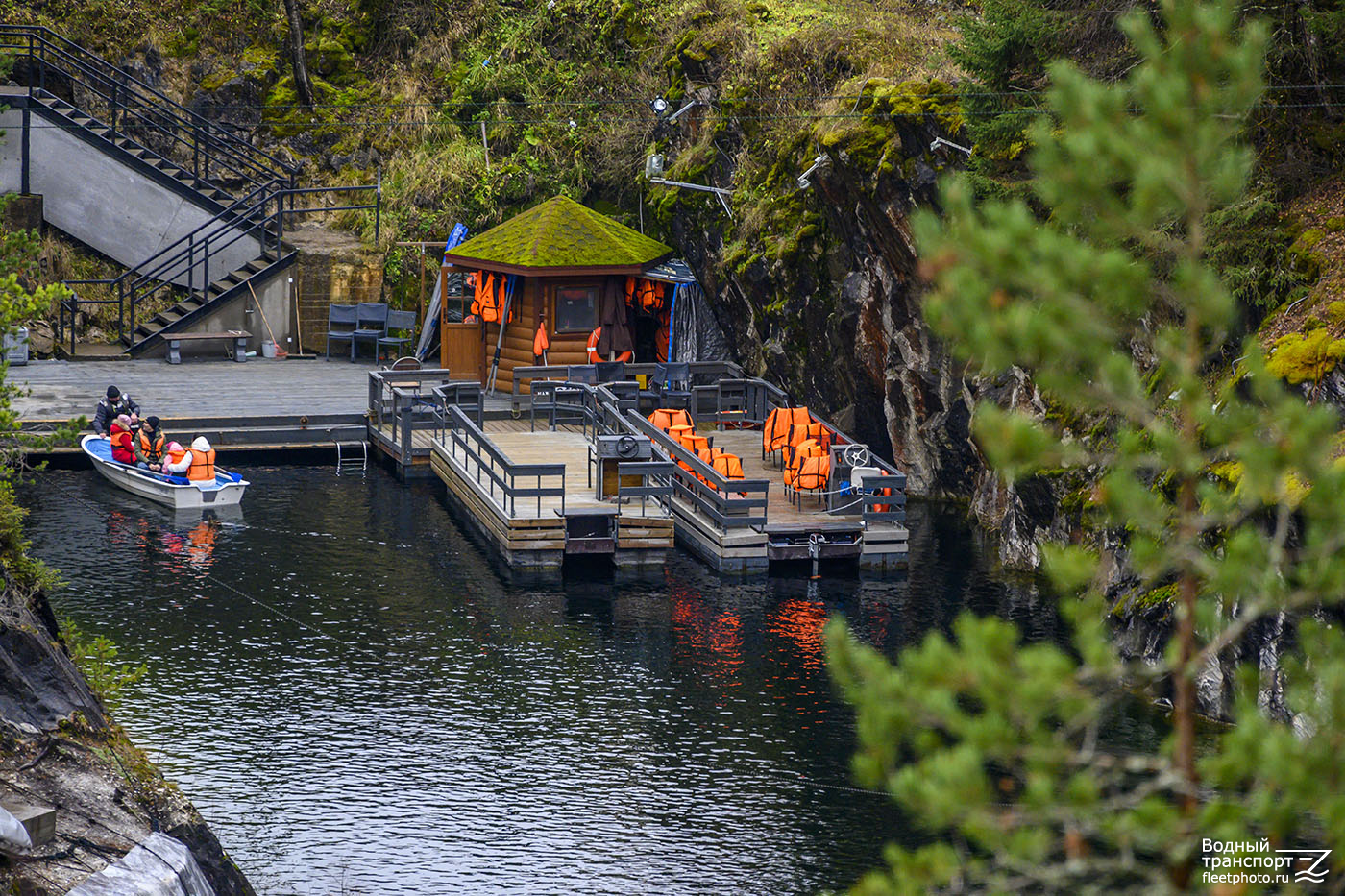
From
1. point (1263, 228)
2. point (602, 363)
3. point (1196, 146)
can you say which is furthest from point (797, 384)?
point (1196, 146)

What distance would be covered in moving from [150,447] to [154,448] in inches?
2.7

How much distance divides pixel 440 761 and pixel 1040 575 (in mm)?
10842

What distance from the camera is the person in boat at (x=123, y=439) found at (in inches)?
1022

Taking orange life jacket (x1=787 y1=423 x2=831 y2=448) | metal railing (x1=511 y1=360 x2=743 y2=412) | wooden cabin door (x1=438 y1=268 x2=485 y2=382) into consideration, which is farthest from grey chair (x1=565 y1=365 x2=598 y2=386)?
orange life jacket (x1=787 y1=423 x2=831 y2=448)

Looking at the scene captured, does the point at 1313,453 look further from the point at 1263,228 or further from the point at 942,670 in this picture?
the point at 1263,228

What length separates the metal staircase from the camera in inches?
1372

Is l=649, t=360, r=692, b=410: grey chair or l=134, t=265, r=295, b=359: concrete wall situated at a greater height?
l=134, t=265, r=295, b=359: concrete wall

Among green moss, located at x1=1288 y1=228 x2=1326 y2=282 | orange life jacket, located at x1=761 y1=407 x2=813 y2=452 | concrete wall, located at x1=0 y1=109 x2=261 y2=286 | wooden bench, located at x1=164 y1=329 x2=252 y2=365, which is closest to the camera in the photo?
green moss, located at x1=1288 y1=228 x2=1326 y2=282

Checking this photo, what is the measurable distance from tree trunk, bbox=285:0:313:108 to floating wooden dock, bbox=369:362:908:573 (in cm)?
1451

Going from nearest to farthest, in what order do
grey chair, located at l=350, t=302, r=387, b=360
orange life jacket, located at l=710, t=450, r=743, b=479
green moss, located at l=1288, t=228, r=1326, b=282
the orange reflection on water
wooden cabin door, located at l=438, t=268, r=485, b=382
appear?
green moss, located at l=1288, t=228, r=1326, b=282 < the orange reflection on water < orange life jacket, located at l=710, t=450, r=743, b=479 < wooden cabin door, located at l=438, t=268, r=485, b=382 < grey chair, located at l=350, t=302, r=387, b=360

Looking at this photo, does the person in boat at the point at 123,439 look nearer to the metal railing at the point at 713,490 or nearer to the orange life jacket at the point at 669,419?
the metal railing at the point at 713,490

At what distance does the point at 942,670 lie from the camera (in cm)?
543

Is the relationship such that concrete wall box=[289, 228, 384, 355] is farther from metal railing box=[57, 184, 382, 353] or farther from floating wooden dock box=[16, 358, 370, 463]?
floating wooden dock box=[16, 358, 370, 463]

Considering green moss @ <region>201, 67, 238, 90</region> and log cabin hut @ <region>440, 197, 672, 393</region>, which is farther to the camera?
green moss @ <region>201, 67, 238, 90</region>
